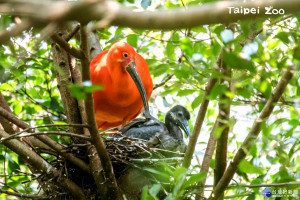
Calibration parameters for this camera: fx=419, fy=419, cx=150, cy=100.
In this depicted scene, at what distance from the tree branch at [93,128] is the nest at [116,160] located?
1.24ft

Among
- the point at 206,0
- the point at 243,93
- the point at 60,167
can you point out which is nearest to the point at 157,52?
the point at 60,167

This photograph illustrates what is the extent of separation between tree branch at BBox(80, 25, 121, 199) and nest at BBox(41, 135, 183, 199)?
378mm

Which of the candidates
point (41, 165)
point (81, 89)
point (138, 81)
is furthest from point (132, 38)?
point (81, 89)

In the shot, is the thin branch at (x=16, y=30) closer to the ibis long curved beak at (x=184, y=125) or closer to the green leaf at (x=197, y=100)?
the green leaf at (x=197, y=100)

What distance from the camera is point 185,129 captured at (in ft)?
18.3

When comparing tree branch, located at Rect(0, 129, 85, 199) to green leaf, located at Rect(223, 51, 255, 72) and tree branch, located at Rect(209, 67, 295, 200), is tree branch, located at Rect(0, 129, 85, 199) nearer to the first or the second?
tree branch, located at Rect(209, 67, 295, 200)

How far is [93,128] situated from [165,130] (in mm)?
2460

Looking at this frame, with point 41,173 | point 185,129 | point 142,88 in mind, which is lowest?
point 41,173

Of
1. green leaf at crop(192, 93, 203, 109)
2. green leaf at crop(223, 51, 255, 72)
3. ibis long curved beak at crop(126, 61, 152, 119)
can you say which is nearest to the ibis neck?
ibis long curved beak at crop(126, 61, 152, 119)

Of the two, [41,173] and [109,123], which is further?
[109,123]

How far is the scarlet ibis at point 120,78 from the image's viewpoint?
17.9 ft

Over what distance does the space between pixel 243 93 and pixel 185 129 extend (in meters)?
2.75

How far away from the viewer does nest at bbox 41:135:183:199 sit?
4233mm

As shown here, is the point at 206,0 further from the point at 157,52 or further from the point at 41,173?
the point at 157,52
